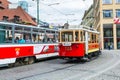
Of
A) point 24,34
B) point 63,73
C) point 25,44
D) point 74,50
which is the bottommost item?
point 63,73

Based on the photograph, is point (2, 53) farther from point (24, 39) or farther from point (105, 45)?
point (105, 45)

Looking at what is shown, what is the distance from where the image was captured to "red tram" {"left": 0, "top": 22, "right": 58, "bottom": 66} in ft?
61.3

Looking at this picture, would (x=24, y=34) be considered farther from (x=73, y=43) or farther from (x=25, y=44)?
(x=73, y=43)

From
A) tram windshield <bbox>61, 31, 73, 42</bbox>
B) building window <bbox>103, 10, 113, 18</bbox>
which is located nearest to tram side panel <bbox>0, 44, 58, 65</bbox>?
tram windshield <bbox>61, 31, 73, 42</bbox>

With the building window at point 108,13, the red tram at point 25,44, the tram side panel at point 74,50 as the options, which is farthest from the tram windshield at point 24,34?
the building window at point 108,13

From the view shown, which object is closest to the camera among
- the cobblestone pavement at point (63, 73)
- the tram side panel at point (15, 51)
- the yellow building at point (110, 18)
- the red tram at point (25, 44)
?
the cobblestone pavement at point (63, 73)

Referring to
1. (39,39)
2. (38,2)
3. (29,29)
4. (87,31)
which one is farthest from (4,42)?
(38,2)

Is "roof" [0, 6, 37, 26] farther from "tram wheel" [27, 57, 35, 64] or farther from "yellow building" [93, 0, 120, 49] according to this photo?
"tram wheel" [27, 57, 35, 64]

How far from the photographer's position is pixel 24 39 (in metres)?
21.3

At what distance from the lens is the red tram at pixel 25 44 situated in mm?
18683

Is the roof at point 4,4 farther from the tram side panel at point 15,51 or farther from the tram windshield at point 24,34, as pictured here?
the tram side panel at point 15,51

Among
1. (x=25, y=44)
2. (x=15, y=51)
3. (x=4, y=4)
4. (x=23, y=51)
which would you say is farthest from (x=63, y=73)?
(x=4, y=4)

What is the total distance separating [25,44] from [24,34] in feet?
2.46

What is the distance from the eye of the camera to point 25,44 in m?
21.1
